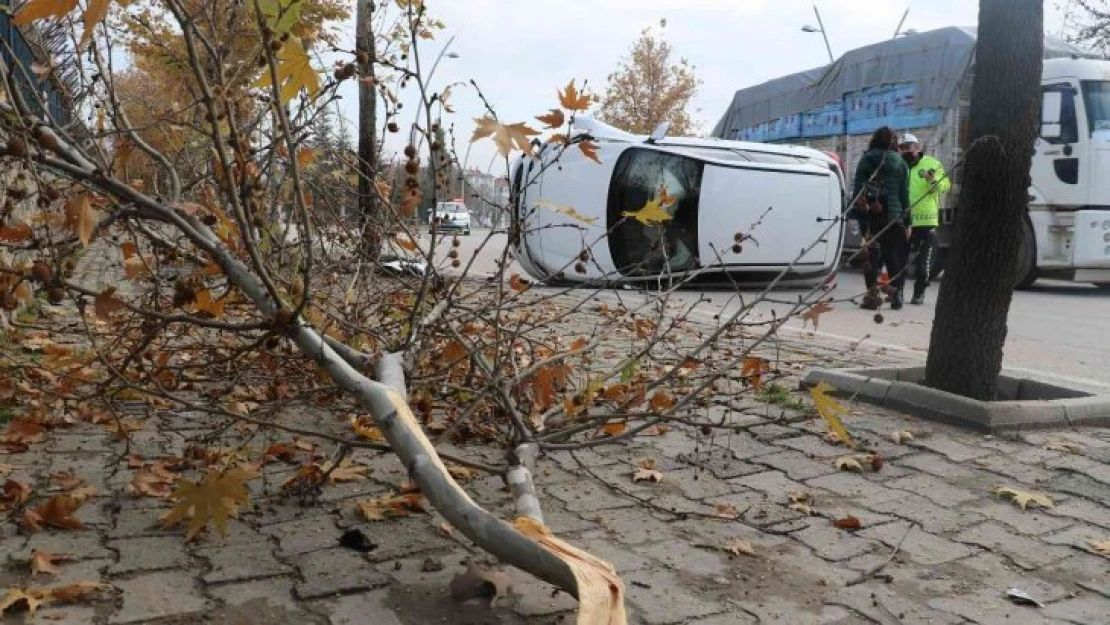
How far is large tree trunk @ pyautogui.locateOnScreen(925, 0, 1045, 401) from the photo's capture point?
5.07 m

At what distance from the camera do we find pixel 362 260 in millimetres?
4609

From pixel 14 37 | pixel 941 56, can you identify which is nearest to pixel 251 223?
pixel 14 37

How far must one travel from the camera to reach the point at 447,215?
380 centimetres

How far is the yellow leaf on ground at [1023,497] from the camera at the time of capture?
3.71 m

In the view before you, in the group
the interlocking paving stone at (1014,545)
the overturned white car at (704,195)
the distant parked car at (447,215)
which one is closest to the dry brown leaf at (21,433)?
the distant parked car at (447,215)

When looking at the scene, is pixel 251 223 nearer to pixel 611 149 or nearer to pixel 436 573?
pixel 436 573

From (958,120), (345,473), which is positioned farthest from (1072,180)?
(345,473)

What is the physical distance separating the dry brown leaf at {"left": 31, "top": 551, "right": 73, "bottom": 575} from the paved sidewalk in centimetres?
3

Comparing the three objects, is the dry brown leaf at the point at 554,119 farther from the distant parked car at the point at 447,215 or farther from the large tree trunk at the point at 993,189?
the large tree trunk at the point at 993,189

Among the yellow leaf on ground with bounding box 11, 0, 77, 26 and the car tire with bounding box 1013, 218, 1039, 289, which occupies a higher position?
the yellow leaf on ground with bounding box 11, 0, 77, 26

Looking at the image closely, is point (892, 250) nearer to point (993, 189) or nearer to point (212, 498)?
point (993, 189)

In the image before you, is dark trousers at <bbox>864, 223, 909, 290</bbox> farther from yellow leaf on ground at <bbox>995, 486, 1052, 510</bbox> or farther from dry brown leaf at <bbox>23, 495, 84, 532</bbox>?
dry brown leaf at <bbox>23, 495, 84, 532</bbox>

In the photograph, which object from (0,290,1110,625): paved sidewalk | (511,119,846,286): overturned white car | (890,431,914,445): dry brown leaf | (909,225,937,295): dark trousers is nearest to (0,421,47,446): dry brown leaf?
(0,290,1110,625): paved sidewalk

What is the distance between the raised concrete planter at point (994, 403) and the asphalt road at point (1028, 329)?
48cm
